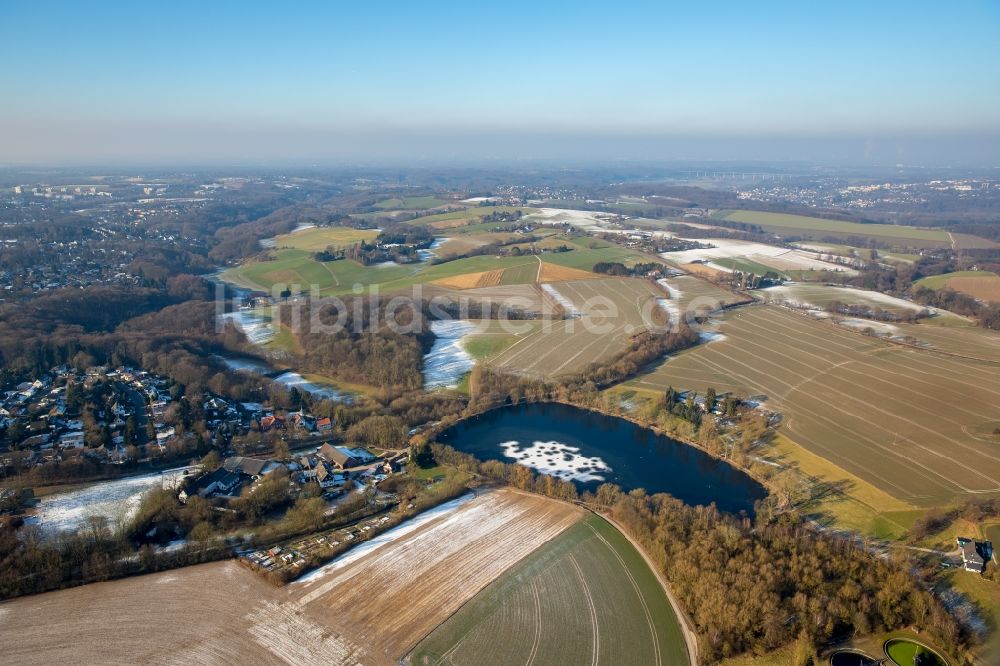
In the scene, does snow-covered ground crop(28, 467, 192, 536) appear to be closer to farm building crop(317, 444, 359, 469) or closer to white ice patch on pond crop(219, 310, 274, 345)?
farm building crop(317, 444, 359, 469)

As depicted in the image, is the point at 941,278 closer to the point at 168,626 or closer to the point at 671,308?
the point at 671,308

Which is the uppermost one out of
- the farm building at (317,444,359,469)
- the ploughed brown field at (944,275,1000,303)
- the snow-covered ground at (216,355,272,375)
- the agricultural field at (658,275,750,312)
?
the ploughed brown field at (944,275,1000,303)

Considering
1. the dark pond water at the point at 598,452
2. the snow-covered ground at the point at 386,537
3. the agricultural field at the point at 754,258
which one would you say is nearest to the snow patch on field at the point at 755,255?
the agricultural field at the point at 754,258

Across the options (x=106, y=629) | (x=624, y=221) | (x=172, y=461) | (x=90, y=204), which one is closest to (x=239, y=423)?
(x=172, y=461)

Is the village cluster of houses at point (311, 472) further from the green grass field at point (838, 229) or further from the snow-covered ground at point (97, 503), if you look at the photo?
the green grass field at point (838, 229)

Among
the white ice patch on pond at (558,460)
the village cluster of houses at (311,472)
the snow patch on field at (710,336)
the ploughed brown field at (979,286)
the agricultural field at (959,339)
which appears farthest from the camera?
the ploughed brown field at (979,286)

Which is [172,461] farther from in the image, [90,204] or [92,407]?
[90,204]

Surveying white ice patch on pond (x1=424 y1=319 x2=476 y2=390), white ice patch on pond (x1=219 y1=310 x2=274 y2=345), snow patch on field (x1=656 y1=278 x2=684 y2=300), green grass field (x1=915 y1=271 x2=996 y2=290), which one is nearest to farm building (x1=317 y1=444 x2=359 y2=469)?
white ice patch on pond (x1=424 y1=319 x2=476 y2=390)
